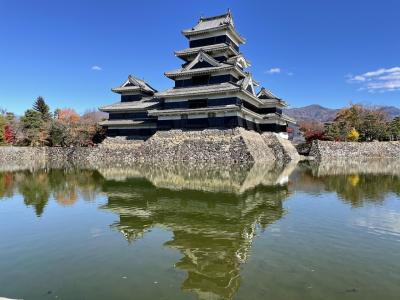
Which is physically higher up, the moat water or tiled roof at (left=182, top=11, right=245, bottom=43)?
tiled roof at (left=182, top=11, right=245, bottom=43)

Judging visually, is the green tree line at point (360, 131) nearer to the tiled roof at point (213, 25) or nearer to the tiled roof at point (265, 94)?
the tiled roof at point (265, 94)

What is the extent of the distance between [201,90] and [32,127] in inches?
1219

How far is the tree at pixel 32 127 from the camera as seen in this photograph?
50688mm

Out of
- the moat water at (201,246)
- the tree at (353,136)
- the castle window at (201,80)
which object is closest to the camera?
the moat water at (201,246)

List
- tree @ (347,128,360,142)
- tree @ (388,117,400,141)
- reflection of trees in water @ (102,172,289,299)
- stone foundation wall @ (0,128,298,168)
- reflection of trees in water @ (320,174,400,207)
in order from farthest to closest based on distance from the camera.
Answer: tree @ (388,117,400,141)
tree @ (347,128,360,142)
stone foundation wall @ (0,128,298,168)
reflection of trees in water @ (320,174,400,207)
reflection of trees in water @ (102,172,289,299)

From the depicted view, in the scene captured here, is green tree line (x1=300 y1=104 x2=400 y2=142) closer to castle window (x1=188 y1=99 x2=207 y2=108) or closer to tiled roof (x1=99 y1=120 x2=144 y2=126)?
castle window (x1=188 y1=99 x2=207 y2=108)

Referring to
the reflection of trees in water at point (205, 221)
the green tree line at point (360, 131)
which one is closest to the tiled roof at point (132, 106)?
the green tree line at point (360, 131)

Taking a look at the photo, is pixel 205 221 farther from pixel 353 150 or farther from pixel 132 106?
pixel 353 150

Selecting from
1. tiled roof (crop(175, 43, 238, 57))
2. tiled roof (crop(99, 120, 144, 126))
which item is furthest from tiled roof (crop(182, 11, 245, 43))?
tiled roof (crop(99, 120, 144, 126))

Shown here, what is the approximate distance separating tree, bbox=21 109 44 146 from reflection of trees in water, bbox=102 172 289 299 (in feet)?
129

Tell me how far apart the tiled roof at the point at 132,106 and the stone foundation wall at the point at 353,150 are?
2188 cm

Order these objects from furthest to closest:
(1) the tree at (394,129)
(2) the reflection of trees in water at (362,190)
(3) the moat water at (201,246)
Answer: (1) the tree at (394,129)
(2) the reflection of trees in water at (362,190)
(3) the moat water at (201,246)

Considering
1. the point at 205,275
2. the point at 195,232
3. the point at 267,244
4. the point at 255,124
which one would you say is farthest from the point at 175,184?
the point at 255,124

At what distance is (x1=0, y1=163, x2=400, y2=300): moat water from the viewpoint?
17.3 ft
